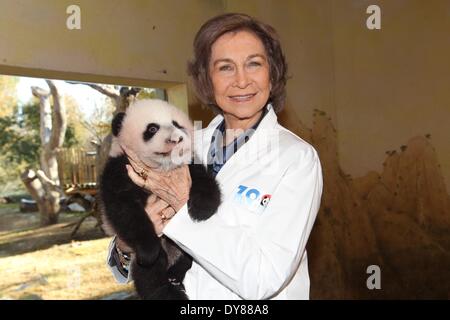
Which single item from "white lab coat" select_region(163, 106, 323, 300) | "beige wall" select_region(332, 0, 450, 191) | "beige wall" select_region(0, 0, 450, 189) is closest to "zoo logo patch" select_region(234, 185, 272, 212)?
"white lab coat" select_region(163, 106, 323, 300)

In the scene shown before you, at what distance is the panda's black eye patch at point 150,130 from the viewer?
6.01ft

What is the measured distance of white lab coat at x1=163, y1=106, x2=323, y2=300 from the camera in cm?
131

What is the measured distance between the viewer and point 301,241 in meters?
1.35

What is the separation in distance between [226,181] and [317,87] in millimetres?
2930

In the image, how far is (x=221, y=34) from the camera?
5.31 feet

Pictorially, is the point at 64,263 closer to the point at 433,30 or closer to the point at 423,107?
the point at 423,107

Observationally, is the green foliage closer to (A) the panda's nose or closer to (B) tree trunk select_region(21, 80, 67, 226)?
(B) tree trunk select_region(21, 80, 67, 226)

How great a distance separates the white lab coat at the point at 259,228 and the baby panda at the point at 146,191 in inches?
6.6

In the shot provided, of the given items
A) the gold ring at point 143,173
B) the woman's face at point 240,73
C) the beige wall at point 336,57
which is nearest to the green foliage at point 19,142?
the beige wall at point 336,57

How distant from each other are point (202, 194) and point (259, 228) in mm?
294

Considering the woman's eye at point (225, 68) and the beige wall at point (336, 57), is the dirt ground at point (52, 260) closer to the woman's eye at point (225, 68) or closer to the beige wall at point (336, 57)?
the beige wall at point (336, 57)

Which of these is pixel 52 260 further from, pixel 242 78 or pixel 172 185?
pixel 242 78

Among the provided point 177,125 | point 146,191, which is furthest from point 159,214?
point 177,125
